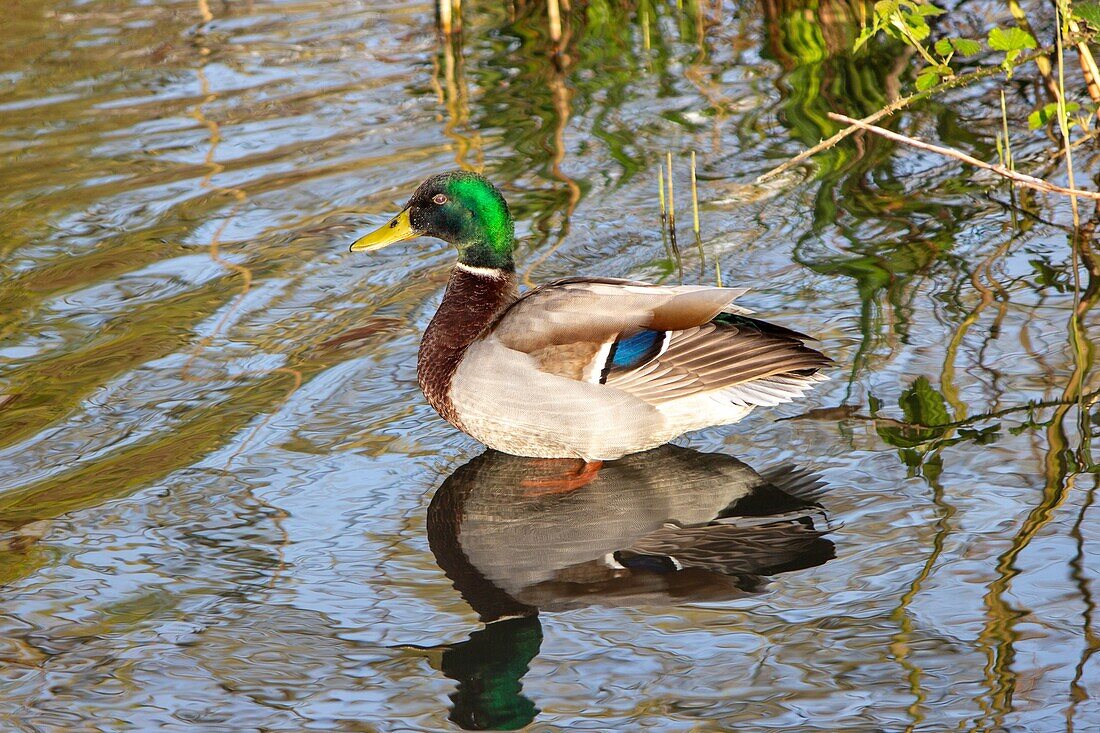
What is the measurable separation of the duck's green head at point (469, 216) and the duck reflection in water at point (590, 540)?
2.49ft

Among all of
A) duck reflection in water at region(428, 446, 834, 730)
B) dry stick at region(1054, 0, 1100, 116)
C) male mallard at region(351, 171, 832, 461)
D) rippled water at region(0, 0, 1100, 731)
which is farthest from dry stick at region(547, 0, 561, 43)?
duck reflection in water at region(428, 446, 834, 730)

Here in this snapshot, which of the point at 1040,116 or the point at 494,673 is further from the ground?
the point at 1040,116

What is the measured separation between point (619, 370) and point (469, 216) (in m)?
0.92

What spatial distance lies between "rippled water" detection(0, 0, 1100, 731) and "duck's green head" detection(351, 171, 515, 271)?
619 millimetres

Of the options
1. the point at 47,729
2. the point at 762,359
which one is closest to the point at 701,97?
the point at 762,359

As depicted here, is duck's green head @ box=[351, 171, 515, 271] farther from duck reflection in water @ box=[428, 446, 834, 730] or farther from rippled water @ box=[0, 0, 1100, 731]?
duck reflection in water @ box=[428, 446, 834, 730]

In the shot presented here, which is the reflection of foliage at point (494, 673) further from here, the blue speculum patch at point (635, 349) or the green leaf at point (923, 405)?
the green leaf at point (923, 405)

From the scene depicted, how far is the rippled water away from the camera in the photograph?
3287mm

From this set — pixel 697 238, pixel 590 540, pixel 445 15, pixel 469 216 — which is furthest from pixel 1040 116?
pixel 445 15

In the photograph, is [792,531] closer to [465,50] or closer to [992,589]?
[992,589]

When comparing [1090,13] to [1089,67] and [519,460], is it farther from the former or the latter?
[519,460]

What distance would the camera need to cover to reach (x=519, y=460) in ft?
15.1

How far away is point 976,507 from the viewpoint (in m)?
3.84

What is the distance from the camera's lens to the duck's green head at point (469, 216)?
4.74 m
